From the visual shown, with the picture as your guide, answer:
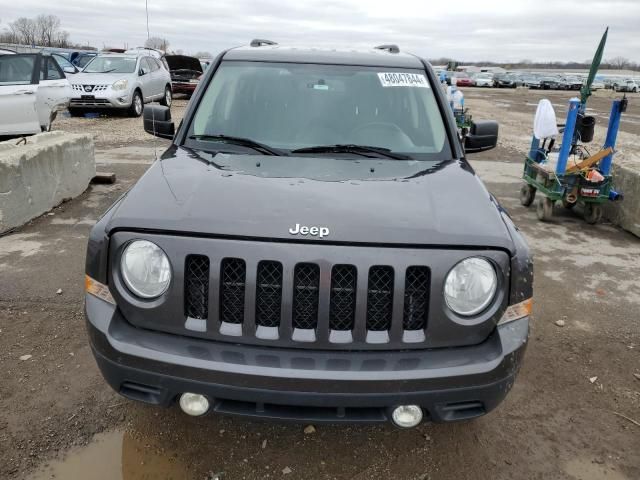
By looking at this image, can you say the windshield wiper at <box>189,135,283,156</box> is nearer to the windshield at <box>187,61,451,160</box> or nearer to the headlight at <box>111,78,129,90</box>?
the windshield at <box>187,61,451,160</box>

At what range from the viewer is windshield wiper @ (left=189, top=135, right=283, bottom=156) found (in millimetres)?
3080

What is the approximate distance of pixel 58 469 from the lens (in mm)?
2484

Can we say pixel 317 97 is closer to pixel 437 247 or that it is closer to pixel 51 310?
pixel 437 247

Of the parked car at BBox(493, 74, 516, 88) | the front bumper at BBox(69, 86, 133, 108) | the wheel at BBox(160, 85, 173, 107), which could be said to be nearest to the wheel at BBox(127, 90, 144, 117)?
the front bumper at BBox(69, 86, 133, 108)

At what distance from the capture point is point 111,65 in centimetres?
1606

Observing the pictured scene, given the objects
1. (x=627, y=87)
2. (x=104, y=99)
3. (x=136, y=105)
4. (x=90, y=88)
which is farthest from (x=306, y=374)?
(x=627, y=87)

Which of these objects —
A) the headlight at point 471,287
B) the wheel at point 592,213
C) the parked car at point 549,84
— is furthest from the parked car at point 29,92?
the parked car at point 549,84

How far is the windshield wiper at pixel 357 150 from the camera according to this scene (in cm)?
312

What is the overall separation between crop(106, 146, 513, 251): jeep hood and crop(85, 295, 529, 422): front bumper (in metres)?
0.45

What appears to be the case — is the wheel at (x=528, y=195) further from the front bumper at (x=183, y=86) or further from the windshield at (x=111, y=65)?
the front bumper at (x=183, y=86)

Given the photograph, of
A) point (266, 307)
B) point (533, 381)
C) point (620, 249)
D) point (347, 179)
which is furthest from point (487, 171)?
point (266, 307)

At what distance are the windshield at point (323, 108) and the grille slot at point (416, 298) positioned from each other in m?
1.24

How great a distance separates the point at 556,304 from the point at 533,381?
1.40 meters

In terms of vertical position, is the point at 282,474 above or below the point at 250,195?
below
